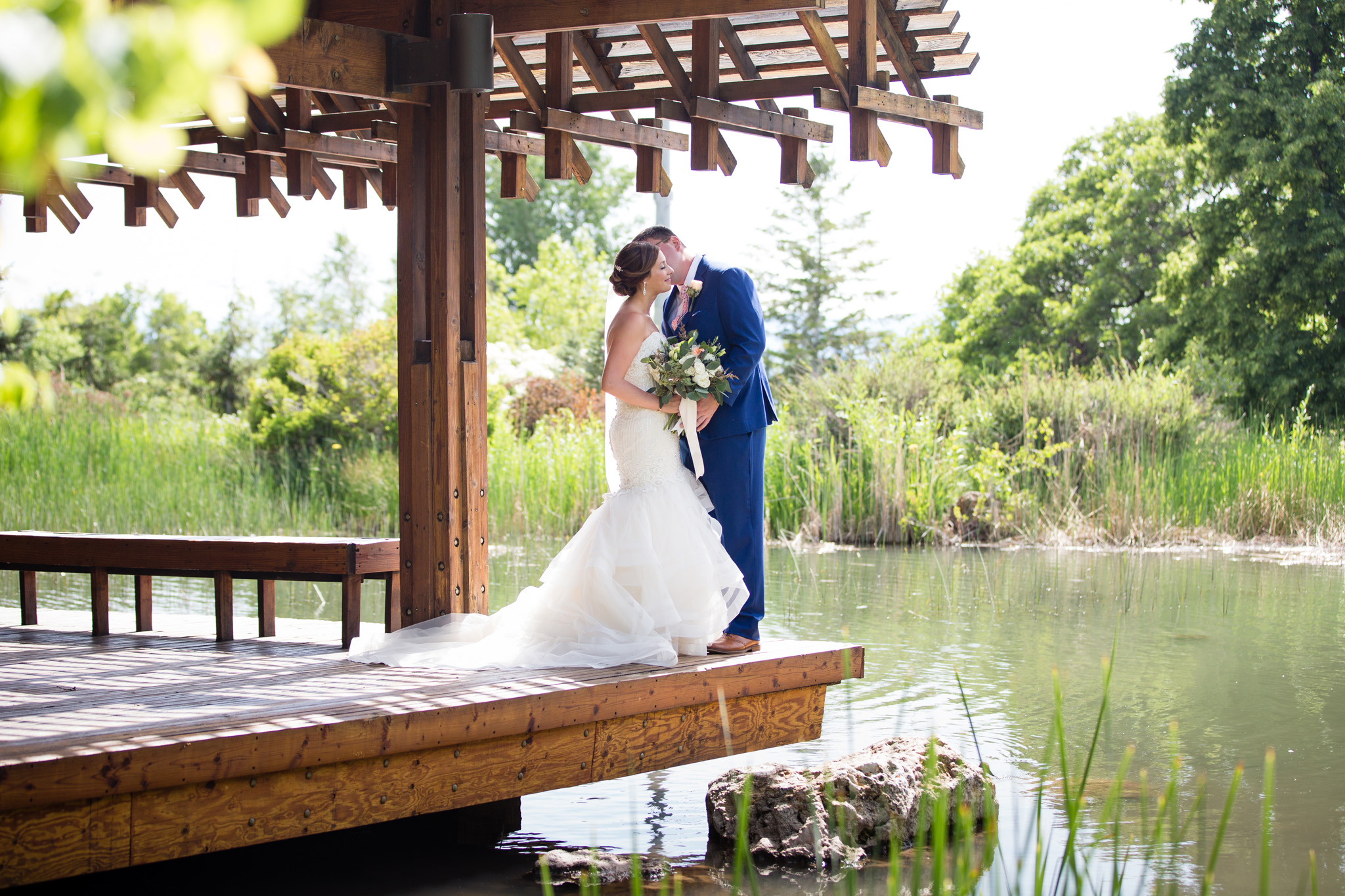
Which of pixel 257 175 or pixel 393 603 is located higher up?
pixel 257 175

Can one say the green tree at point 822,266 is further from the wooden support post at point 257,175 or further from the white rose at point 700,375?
the white rose at point 700,375

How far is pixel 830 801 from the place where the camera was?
4590 mm

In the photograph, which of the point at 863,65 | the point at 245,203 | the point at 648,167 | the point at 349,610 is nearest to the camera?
the point at 349,610

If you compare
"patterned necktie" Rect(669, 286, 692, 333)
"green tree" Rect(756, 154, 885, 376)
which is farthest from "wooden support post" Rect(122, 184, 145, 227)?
"green tree" Rect(756, 154, 885, 376)

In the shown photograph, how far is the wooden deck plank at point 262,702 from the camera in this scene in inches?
133

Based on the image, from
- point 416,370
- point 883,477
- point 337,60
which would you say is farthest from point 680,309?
point 883,477

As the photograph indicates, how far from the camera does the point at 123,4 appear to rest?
13.1ft

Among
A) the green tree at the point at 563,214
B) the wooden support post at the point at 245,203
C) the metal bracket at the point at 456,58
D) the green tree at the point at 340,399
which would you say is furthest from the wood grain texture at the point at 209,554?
the green tree at the point at 563,214

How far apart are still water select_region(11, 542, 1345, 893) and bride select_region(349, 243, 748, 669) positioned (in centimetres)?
60

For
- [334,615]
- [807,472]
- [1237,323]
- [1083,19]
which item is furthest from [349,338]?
[1083,19]

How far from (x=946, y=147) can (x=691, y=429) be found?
2.61 m

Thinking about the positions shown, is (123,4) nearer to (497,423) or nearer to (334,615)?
(334,615)

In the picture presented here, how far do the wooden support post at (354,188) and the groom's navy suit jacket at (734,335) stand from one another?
4.41 meters

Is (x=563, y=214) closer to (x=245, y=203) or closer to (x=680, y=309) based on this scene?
(x=245, y=203)
